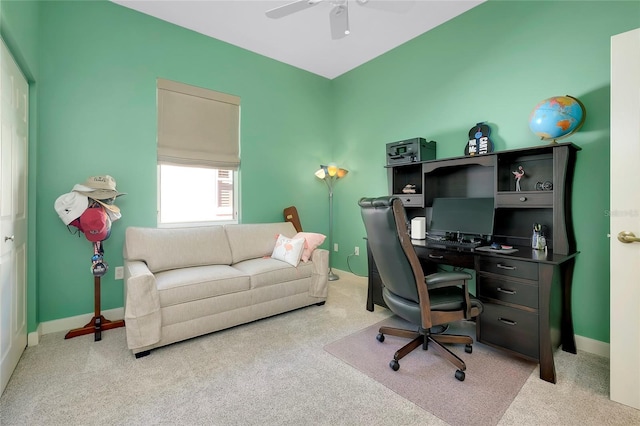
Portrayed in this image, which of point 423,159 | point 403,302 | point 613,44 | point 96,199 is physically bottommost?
point 403,302

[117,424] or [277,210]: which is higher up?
[277,210]

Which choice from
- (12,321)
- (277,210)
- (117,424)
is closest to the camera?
(117,424)

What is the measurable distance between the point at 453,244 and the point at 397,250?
0.96 metres

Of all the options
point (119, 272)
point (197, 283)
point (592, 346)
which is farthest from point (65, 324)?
point (592, 346)

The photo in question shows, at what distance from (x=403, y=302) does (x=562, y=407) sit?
0.97 m

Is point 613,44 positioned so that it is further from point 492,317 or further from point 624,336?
point 492,317

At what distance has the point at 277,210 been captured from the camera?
3.91 metres

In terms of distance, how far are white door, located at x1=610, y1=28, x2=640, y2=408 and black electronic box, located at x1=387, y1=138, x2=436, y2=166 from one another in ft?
4.80

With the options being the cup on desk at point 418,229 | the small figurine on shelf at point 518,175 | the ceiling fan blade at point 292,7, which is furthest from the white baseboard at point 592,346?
the ceiling fan blade at point 292,7

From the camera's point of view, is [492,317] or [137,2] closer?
[492,317]

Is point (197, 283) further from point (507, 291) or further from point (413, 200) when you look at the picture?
point (507, 291)

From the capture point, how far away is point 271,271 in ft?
9.07

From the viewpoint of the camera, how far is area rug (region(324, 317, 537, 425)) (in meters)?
1.58

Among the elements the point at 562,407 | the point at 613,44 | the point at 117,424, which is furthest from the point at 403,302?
the point at 613,44
